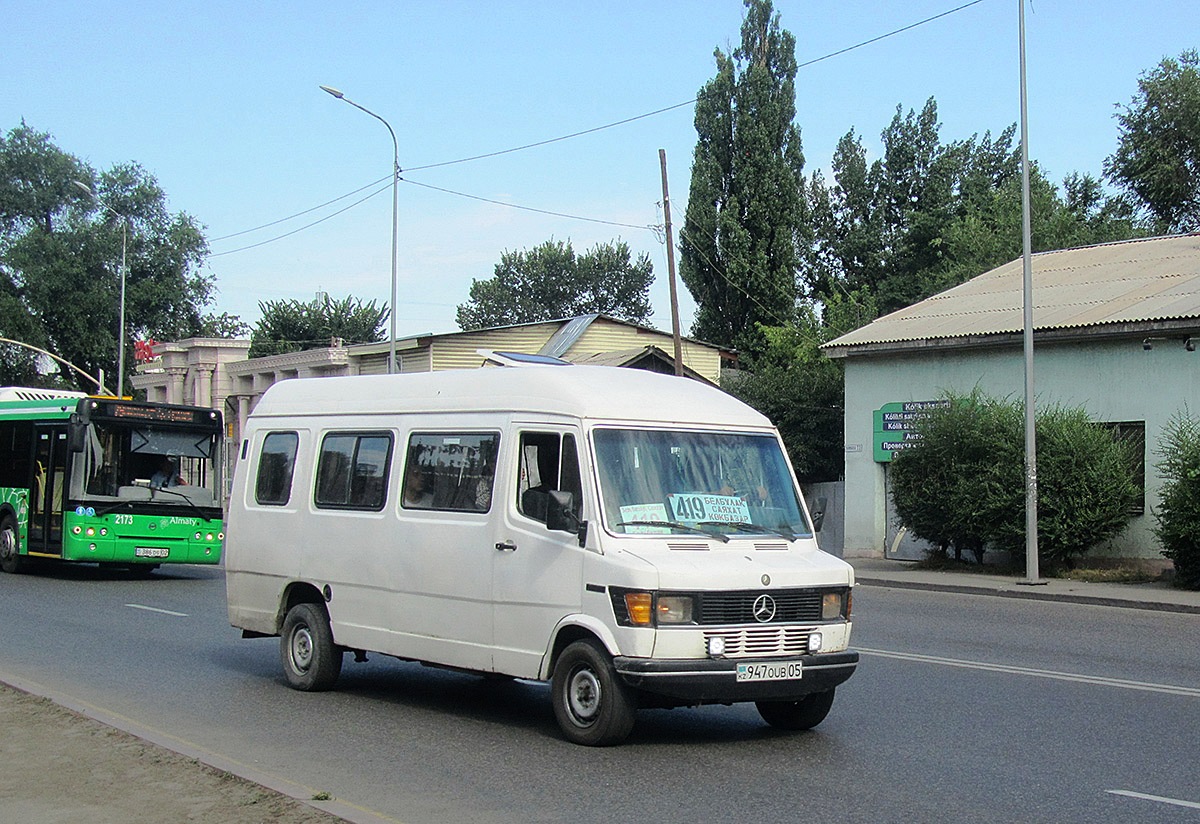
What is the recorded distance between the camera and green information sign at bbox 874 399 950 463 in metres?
27.7

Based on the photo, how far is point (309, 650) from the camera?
34.9 feet

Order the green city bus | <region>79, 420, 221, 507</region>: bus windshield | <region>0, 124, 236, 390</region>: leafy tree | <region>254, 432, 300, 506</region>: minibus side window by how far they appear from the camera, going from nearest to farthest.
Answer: <region>254, 432, 300, 506</region>: minibus side window → the green city bus → <region>79, 420, 221, 507</region>: bus windshield → <region>0, 124, 236, 390</region>: leafy tree

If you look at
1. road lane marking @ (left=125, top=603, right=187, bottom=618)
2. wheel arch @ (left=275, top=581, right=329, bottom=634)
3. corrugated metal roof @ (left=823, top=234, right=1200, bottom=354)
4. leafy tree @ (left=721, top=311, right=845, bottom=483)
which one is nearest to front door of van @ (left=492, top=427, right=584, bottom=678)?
wheel arch @ (left=275, top=581, right=329, bottom=634)

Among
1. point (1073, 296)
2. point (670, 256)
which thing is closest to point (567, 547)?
point (1073, 296)

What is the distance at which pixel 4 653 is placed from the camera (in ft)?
41.3

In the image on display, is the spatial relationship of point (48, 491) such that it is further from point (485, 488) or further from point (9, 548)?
point (485, 488)

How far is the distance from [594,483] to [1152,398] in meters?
17.6

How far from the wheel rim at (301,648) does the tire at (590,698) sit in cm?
288

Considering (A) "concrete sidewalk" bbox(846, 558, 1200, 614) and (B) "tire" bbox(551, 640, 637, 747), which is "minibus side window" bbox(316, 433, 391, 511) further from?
(A) "concrete sidewalk" bbox(846, 558, 1200, 614)

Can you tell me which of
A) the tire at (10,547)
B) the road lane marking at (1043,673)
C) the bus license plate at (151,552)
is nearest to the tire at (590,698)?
the road lane marking at (1043,673)

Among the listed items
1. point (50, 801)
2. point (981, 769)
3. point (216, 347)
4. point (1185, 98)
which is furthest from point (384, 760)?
point (216, 347)

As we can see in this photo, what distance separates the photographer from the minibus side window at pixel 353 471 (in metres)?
10.2

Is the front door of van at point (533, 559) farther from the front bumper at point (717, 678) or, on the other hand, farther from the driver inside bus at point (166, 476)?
the driver inside bus at point (166, 476)

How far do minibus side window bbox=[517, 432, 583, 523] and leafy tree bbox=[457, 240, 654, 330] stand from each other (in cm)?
7912
